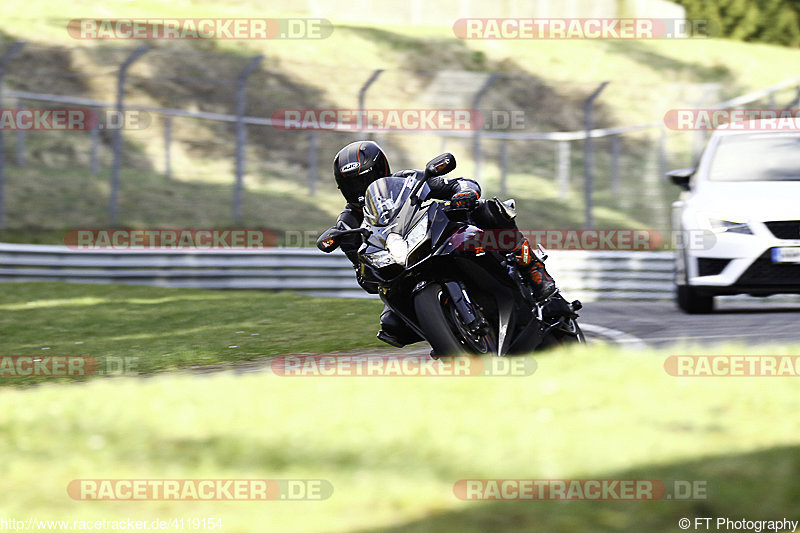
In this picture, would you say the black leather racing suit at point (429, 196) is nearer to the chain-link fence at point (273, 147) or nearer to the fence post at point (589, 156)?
the chain-link fence at point (273, 147)

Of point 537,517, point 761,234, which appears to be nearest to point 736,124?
point 761,234

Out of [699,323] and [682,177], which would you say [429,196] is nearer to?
[699,323]

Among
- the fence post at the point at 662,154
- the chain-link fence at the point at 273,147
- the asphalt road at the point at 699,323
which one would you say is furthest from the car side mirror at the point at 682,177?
the fence post at the point at 662,154

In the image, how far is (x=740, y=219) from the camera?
991 centimetres

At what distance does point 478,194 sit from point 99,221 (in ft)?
39.4

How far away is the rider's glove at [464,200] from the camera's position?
6.80 m

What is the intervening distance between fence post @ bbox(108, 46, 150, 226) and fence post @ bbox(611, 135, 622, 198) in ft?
26.6

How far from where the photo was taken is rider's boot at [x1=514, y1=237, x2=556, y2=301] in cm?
736

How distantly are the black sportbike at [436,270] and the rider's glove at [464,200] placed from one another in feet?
0.17

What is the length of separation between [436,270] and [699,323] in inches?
174

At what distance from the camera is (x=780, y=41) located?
3981cm

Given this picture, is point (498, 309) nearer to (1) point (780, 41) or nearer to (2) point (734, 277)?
(2) point (734, 277)

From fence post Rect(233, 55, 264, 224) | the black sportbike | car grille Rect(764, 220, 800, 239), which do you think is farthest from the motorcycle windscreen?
fence post Rect(233, 55, 264, 224)

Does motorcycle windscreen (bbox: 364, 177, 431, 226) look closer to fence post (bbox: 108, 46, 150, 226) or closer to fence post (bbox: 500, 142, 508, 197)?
fence post (bbox: 108, 46, 150, 226)
